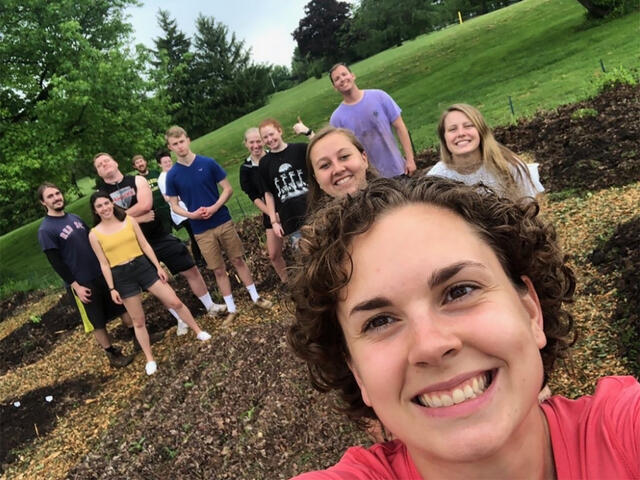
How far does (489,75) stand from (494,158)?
1351cm

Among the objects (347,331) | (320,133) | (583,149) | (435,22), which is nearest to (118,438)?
(320,133)

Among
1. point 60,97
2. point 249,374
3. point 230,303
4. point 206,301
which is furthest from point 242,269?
point 60,97

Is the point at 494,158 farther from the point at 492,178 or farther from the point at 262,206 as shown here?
the point at 262,206

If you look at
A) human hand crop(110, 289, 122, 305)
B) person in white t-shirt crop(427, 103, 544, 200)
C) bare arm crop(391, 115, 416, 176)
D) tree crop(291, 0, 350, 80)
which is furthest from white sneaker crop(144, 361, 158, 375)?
tree crop(291, 0, 350, 80)

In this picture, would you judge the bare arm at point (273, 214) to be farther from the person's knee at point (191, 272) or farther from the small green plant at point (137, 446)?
the small green plant at point (137, 446)

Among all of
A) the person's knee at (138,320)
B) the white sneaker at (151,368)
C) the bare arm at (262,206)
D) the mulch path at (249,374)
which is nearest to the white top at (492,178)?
the mulch path at (249,374)

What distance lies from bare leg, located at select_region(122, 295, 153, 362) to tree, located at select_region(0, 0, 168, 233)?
968 cm

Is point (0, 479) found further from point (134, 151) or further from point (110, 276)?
point (134, 151)

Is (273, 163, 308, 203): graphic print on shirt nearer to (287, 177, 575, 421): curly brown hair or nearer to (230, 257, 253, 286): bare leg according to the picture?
(230, 257, 253, 286): bare leg

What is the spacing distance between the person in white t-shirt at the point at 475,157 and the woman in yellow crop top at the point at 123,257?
11.1 feet

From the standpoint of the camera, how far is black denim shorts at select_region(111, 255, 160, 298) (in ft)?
17.2

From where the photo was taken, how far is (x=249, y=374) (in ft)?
15.5

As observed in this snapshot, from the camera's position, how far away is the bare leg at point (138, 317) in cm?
537

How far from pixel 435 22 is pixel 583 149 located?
4485 centimetres
